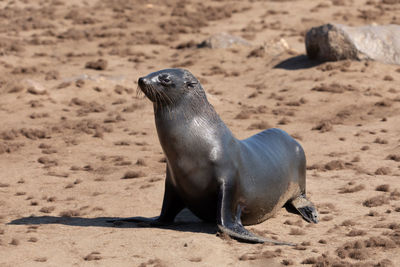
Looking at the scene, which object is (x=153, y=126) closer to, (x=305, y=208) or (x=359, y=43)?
(x=359, y=43)

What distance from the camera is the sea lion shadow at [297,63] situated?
51.5 ft

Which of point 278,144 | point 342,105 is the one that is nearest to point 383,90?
point 342,105

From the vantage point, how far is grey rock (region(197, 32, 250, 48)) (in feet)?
57.9

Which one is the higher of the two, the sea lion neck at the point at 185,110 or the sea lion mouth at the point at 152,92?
the sea lion mouth at the point at 152,92

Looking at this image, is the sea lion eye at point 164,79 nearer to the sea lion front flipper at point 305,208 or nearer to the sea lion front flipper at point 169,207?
the sea lion front flipper at point 169,207

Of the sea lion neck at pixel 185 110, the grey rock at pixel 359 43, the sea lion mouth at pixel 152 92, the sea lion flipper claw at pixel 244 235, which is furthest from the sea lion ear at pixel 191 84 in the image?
the grey rock at pixel 359 43

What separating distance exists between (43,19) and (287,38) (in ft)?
24.3

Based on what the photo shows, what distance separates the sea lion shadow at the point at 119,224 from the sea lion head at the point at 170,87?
119 centimetres

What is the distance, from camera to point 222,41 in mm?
17734

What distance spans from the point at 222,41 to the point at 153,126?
601 cm

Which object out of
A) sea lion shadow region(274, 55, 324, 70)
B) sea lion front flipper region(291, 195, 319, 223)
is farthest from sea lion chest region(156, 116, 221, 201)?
sea lion shadow region(274, 55, 324, 70)

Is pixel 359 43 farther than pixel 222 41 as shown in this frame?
No

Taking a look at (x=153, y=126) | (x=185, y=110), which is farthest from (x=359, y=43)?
(x=185, y=110)

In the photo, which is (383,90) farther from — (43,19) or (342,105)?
(43,19)
